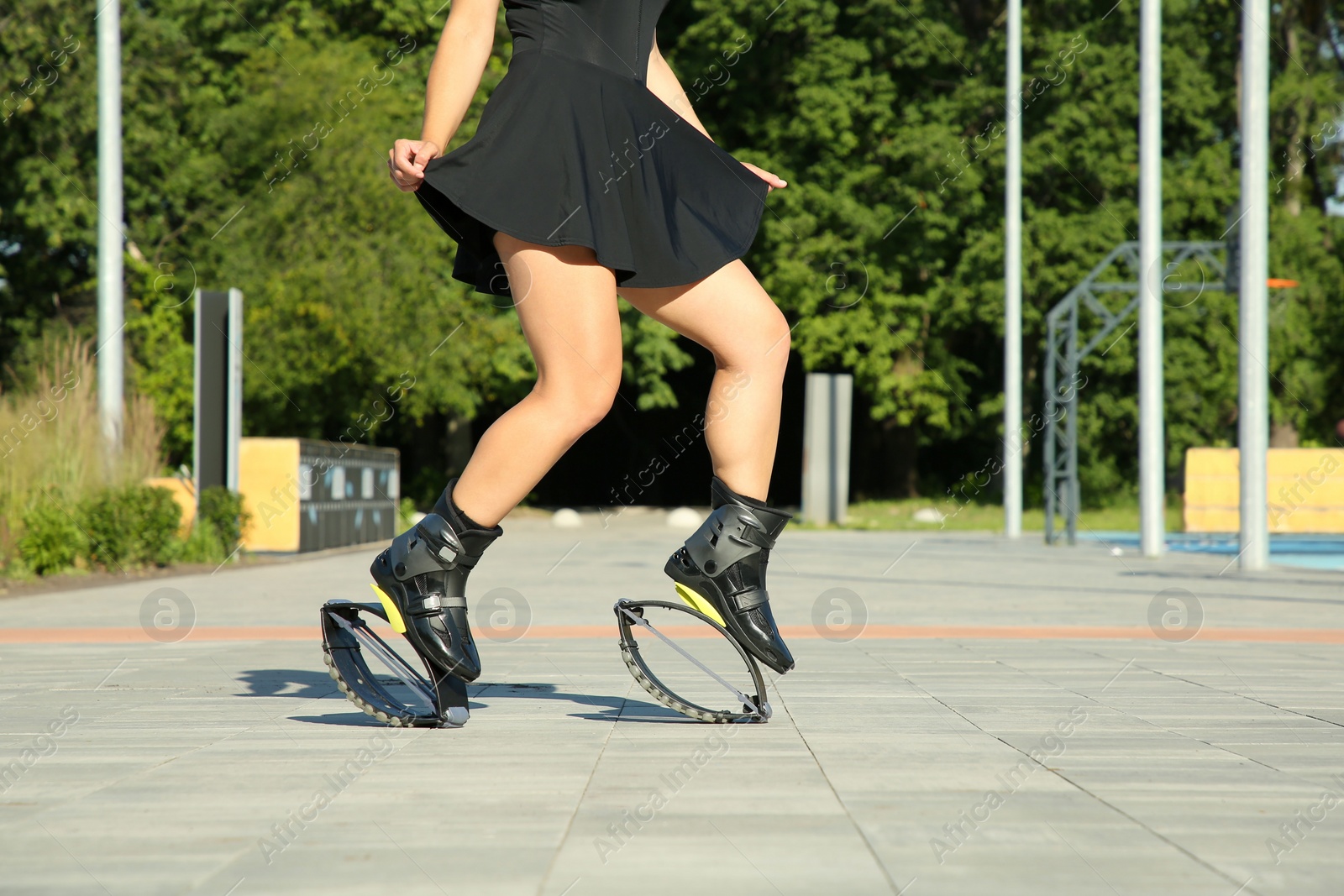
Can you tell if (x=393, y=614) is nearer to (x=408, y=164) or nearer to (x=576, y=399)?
(x=576, y=399)

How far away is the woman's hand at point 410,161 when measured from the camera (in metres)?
3.29

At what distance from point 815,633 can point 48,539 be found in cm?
719

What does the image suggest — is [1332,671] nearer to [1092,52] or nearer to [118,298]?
[118,298]

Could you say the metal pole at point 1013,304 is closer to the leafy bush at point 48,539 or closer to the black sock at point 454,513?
the leafy bush at point 48,539

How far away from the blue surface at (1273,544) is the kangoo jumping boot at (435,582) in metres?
12.5

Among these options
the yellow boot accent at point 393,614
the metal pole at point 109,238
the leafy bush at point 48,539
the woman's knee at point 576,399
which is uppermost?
the metal pole at point 109,238

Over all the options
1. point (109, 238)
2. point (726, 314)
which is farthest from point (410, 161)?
point (109, 238)

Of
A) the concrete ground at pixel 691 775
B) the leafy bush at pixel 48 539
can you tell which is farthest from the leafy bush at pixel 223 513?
the concrete ground at pixel 691 775

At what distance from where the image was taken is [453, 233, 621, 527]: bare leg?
3.38m

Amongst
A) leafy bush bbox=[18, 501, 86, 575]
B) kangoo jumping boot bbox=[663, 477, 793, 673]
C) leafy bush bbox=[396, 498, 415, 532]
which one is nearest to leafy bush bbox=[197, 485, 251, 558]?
leafy bush bbox=[18, 501, 86, 575]

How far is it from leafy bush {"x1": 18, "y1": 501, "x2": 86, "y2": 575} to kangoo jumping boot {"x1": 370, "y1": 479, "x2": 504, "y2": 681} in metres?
8.98

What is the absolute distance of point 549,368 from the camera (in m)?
3.44

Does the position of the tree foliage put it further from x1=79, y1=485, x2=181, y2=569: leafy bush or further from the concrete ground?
the concrete ground

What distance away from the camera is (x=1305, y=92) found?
2906 cm
